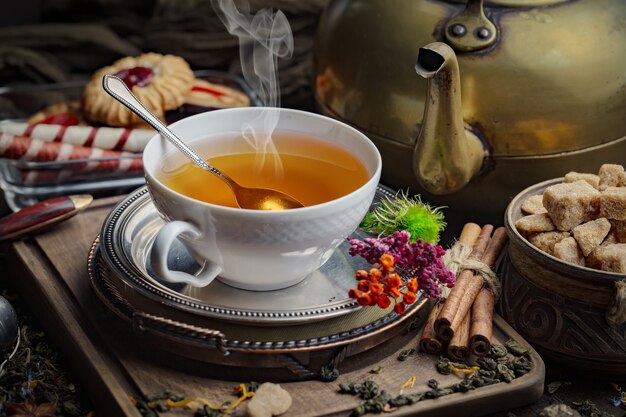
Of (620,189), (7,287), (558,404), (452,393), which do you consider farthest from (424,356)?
(7,287)

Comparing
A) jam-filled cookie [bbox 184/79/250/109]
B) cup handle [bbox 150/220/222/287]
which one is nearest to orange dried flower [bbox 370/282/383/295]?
cup handle [bbox 150/220/222/287]

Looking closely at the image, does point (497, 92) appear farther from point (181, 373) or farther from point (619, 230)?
point (181, 373)

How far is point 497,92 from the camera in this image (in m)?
1.45

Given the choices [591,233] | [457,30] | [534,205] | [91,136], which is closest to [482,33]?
[457,30]

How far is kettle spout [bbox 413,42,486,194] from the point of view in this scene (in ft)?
4.20

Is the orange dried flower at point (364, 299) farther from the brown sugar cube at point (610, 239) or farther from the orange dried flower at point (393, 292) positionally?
the brown sugar cube at point (610, 239)

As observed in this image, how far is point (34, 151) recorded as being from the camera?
1.76 m

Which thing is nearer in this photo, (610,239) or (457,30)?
(610,239)

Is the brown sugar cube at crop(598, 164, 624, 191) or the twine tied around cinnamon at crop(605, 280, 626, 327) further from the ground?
the brown sugar cube at crop(598, 164, 624, 191)

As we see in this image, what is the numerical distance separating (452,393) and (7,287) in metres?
0.82

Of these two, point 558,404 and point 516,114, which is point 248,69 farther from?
point 558,404

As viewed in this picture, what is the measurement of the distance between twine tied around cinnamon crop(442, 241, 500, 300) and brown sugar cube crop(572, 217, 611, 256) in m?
0.16

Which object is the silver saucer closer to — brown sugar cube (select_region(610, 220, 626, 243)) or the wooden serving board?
the wooden serving board

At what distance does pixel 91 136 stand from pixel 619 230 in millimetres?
1143
